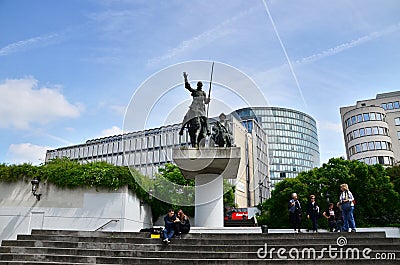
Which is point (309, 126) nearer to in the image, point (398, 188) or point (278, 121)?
point (278, 121)

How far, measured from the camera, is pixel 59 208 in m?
18.0

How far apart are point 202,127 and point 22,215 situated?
1139cm

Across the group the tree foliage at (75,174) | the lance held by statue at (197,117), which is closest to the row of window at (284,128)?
the tree foliage at (75,174)

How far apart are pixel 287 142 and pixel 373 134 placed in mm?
70720

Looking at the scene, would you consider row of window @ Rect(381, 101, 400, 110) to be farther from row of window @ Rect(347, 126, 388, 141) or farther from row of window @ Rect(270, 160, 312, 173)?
row of window @ Rect(270, 160, 312, 173)

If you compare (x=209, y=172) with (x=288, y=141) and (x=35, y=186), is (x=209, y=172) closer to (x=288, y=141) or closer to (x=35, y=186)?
(x=35, y=186)

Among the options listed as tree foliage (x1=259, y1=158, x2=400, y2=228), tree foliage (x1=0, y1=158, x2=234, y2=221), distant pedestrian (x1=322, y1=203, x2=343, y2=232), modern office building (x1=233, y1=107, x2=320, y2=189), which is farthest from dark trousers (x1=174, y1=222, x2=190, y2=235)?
modern office building (x1=233, y1=107, x2=320, y2=189)

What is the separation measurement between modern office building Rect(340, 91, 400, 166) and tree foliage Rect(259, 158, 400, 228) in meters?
29.0

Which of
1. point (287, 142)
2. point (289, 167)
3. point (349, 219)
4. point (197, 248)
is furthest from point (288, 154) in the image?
point (197, 248)

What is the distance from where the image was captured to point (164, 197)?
2939 cm

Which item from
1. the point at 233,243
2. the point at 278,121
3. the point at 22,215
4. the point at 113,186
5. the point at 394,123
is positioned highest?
the point at 278,121

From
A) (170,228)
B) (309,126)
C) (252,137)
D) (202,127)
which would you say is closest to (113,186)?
(202,127)

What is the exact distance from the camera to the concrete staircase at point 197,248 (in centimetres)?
906

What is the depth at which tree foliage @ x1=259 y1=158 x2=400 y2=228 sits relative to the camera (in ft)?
90.0
